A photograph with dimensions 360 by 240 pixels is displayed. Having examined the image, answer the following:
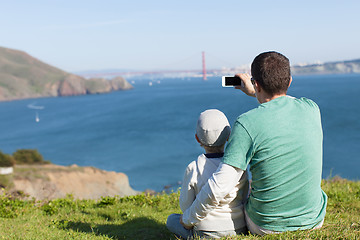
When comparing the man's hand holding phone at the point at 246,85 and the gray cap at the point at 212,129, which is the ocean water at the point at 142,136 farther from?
the gray cap at the point at 212,129

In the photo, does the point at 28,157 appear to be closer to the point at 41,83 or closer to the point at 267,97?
the point at 267,97

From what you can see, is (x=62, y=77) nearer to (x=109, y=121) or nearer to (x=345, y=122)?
(x=109, y=121)

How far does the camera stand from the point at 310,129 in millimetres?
2184

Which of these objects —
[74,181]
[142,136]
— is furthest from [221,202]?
[142,136]

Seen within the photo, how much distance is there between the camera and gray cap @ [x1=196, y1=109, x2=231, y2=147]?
2.37 m

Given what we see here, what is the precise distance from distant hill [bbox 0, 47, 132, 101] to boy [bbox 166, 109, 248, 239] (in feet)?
484

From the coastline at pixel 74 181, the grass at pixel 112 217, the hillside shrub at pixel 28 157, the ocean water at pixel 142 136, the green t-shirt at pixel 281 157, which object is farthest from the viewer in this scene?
the ocean water at pixel 142 136

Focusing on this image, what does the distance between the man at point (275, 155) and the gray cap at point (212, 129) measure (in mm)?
267

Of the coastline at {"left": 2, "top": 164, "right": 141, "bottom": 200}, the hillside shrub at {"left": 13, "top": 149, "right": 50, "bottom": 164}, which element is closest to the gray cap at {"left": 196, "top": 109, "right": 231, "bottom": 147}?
the coastline at {"left": 2, "top": 164, "right": 141, "bottom": 200}

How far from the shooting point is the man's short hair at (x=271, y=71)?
7.02ft

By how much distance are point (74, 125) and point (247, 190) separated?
78410 mm

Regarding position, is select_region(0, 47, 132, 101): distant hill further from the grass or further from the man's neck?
the man's neck

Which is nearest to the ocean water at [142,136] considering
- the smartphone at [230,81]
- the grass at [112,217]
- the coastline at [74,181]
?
the coastline at [74,181]

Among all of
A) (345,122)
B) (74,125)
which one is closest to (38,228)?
(345,122)
